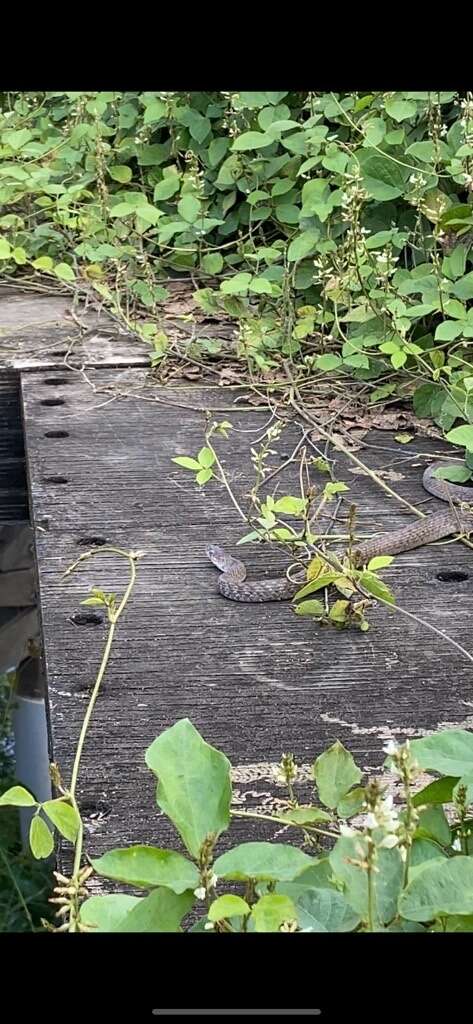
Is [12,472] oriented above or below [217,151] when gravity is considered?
below

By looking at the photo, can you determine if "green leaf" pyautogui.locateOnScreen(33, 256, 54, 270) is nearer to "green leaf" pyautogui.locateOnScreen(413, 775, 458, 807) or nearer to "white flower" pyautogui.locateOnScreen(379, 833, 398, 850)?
"green leaf" pyautogui.locateOnScreen(413, 775, 458, 807)

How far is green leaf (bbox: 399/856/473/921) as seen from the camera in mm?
841

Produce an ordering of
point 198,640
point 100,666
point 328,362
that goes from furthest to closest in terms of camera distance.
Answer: point 328,362, point 198,640, point 100,666

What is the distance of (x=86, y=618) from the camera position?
6.80ft

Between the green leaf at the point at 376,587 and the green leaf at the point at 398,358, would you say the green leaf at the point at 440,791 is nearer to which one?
the green leaf at the point at 376,587

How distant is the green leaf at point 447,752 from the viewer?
1.06 metres

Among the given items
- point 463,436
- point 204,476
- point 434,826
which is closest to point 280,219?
point 463,436

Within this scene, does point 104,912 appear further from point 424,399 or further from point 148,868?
point 424,399

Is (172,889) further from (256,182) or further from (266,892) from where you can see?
(256,182)

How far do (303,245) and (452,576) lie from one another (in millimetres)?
1738

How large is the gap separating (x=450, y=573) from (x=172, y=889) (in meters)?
1.56

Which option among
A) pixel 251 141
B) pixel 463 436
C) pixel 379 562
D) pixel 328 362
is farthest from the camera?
pixel 251 141
